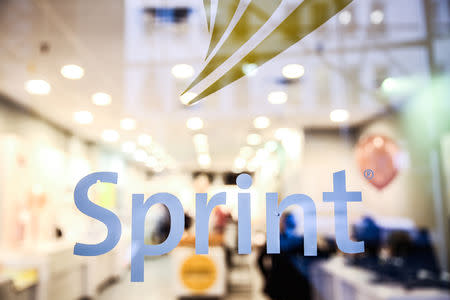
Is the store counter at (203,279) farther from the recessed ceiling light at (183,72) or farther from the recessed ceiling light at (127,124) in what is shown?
the recessed ceiling light at (183,72)

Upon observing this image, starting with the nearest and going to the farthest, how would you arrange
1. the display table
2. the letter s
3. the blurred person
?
the letter s < the blurred person < the display table

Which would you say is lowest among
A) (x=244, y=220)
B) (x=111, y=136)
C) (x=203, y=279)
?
(x=203, y=279)

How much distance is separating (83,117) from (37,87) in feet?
3.74

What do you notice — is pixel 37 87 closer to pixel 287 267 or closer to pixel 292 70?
pixel 292 70

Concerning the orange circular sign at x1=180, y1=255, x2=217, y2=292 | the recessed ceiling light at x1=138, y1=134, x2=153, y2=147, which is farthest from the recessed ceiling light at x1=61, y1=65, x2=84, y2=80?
the orange circular sign at x1=180, y1=255, x2=217, y2=292

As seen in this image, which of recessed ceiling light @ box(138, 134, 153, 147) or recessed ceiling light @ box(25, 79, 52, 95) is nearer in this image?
recessed ceiling light @ box(138, 134, 153, 147)

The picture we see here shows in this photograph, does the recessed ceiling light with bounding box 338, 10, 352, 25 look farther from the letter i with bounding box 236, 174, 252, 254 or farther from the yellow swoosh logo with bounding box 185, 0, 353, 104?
the letter i with bounding box 236, 174, 252, 254

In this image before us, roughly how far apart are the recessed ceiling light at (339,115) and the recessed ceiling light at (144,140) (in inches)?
62.6

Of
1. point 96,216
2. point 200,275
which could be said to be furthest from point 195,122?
point 96,216

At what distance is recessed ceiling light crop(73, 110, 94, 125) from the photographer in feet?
7.67

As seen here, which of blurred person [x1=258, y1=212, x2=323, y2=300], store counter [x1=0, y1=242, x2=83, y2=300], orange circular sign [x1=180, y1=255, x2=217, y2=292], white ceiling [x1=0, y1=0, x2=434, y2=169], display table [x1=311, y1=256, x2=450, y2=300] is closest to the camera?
blurred person [x1=258, y1=212, x2=323, y2=300]

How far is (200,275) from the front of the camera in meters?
4.38

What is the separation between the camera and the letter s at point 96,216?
136cm

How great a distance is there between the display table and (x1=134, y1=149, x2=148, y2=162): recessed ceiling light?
5.58ft
